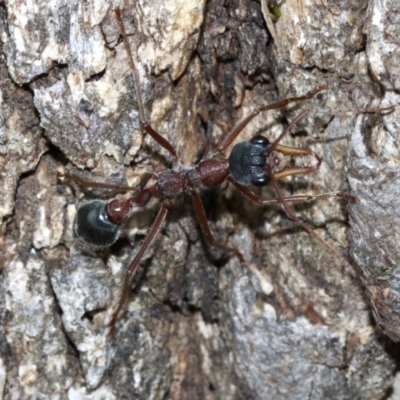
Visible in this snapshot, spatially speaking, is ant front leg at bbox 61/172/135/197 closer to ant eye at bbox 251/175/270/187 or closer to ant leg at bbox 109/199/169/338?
ant leg at bbox 109/199/169/338

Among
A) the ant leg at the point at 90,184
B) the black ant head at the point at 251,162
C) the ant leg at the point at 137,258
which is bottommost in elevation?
the ant leg at the point at 137,258

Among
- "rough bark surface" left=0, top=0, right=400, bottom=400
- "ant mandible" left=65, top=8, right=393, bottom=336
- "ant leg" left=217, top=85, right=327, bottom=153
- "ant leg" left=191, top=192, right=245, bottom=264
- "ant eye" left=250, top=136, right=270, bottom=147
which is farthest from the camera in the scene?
"ant leg" left=191, top=192, right=245, bottom=264

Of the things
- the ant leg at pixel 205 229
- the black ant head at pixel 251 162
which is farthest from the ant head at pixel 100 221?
the black ant head at pixel 251 162

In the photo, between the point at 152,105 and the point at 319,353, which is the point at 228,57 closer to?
the point at 152,105

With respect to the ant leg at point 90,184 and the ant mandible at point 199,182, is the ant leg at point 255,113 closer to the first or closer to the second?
the ant mandible at point 199,182

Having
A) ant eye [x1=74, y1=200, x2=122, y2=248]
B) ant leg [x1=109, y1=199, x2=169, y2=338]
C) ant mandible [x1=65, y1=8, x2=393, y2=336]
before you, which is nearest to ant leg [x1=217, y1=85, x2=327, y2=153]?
ant mandible [x1=65, y1=8, x2=393, y2=336]

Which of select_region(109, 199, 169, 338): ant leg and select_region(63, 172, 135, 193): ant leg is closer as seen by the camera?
select_region(63, 172, 135, 193): ant leg

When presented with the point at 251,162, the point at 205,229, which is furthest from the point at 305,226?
the point at 205,229
